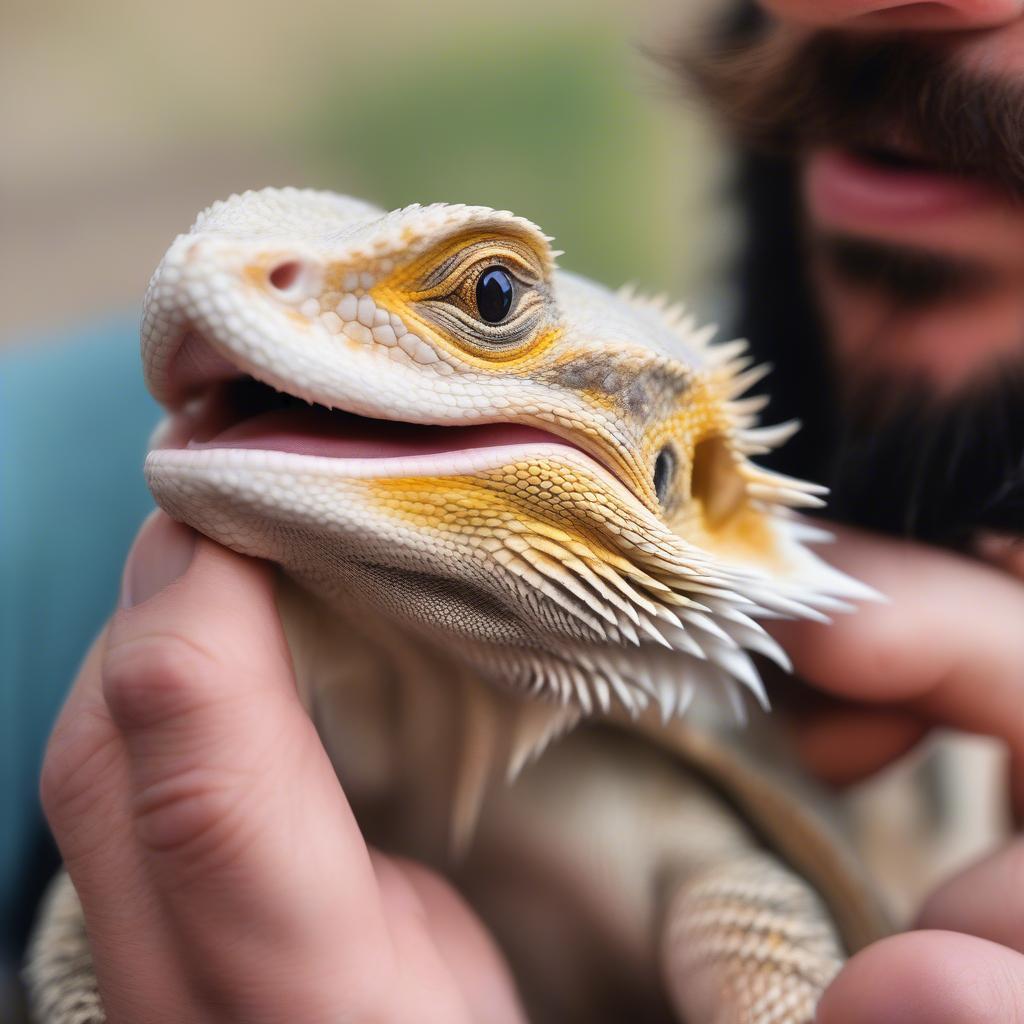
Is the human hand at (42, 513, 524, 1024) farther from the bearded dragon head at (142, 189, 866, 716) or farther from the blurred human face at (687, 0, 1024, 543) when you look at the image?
the blurred human face at (687, 0, 1024, 543)

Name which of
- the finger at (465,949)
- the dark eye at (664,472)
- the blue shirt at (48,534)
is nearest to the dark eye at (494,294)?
the dark eye at (664,472)

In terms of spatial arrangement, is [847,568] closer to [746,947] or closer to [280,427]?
[746,947]

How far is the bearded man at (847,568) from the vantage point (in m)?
0.46

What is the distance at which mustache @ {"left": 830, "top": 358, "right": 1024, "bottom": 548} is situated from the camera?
2.43 feet

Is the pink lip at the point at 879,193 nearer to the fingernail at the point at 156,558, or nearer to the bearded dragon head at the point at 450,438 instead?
the bearded dragon head at the point at 450,438

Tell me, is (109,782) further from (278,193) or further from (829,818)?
(829,818)

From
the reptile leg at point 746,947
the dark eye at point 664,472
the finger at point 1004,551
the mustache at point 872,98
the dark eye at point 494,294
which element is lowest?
the reptile leg at point 746,947

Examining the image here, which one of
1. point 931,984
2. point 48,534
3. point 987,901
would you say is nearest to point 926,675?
point 987,901

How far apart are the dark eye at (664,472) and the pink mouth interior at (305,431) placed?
0.26ft

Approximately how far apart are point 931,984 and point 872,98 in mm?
562

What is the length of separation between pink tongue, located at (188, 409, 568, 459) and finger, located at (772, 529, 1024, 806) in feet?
1.05

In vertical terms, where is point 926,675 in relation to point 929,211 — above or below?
below

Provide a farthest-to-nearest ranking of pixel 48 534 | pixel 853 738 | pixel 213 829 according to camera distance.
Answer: pixel 48 534 → pixel 853 738 → pixel 213 829

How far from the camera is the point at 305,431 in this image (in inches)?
18.8
